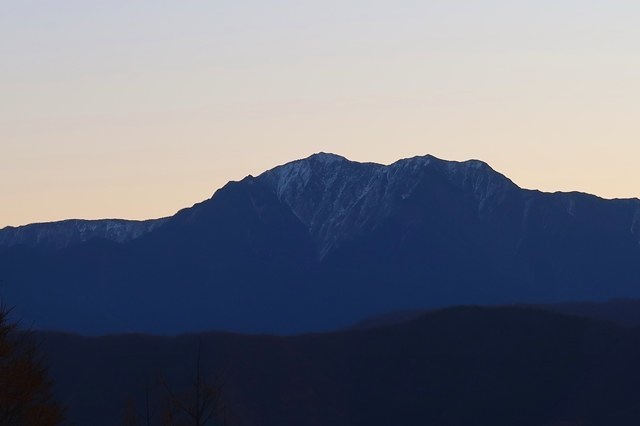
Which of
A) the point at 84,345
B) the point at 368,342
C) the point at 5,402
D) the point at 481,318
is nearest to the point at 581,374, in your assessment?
the point at 481,318

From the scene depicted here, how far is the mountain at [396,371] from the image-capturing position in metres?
137

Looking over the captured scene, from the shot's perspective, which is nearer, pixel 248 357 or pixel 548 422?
pixel 548 422

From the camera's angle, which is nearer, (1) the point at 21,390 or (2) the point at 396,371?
(1) the point at 21,390

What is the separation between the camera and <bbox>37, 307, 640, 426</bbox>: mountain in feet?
450

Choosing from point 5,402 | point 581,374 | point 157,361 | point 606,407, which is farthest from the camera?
point 157,361

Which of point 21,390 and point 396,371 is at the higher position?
point 21,390

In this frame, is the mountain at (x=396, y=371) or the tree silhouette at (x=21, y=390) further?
the mountain at (x=396, y=371)

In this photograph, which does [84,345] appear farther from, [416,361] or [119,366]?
[416,361]

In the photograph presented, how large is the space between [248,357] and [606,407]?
41170 mm

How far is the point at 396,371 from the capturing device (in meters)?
152

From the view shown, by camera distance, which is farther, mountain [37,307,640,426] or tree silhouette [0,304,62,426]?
mountain [37,307,640,426]

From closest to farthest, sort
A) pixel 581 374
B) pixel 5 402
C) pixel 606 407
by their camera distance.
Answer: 1. pixel 5 402
2. pixel 606 407
3. pixel 581 374

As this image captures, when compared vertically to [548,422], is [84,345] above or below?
above

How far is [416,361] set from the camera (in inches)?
5969
